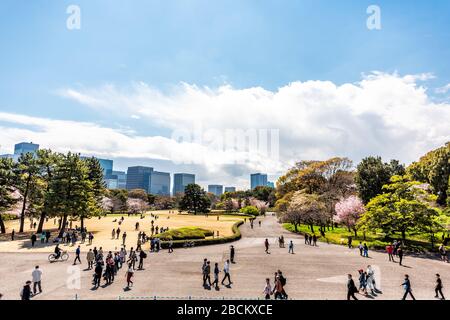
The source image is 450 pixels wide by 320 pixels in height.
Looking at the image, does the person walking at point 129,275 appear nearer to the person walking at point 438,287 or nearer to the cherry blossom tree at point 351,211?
the person walking at point 438,287

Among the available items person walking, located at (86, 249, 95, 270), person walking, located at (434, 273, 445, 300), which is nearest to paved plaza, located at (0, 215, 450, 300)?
person walking, located at (434, 273, 445, 300)

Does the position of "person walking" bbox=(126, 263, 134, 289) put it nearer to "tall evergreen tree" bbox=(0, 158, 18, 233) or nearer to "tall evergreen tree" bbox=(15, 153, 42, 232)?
"tall evergreen tree" bbox=(0, 158, 18, 233)

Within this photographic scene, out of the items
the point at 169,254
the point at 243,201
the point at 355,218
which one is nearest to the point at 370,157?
the point at 355,218

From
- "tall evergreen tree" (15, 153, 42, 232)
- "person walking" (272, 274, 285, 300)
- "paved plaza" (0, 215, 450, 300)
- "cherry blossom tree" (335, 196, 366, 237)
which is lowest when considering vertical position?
"paved plaza" (0, 215, 450, 300)

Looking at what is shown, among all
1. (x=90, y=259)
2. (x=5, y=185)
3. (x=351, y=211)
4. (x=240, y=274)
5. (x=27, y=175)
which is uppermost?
(x=27, y=175)

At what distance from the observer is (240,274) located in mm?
20094

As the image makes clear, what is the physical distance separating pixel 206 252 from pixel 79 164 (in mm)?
25074

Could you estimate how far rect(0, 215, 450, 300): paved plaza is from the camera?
15680 millimetres

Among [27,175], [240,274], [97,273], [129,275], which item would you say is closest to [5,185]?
[27,175]

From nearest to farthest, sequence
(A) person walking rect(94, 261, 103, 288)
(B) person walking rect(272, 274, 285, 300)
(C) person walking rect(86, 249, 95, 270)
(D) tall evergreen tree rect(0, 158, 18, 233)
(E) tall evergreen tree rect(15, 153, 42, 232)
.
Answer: (B) person walking rect(272, 274, 285, 300) → (A) person walking rect(94, 261, 103, 288) → (C) person walking rect(86, 249, 95, 270) → (D) tall evergreen tree rect(0, 158, 18, 233) → (E) tall evergreen tree rect(15, 153, 42, 232)

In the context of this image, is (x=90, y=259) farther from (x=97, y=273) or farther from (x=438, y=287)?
(x=438, y=287)

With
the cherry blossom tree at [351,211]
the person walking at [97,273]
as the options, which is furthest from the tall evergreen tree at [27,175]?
the cherry blossom tree at [351,211]

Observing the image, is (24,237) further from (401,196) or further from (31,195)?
(401,196)
